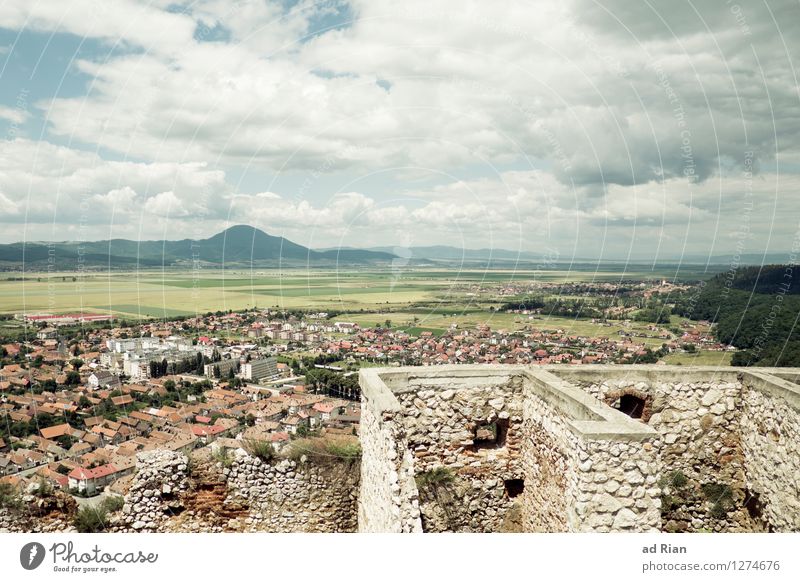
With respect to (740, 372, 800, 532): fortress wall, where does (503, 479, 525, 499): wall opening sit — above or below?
below

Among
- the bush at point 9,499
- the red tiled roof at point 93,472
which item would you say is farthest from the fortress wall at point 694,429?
the bush at point 9,499

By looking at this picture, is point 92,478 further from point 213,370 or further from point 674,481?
point 674,481

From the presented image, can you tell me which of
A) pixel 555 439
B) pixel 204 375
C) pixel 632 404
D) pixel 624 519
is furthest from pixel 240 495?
pixel 204 375

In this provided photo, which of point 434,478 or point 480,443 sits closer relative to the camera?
point 434,478

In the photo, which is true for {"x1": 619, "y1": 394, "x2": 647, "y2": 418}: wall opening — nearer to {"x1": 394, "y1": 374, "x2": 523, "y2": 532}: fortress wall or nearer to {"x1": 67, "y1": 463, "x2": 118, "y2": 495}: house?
{"x1": 394, "y1": 374, "x2": 523, "y2": 532}: fortress wall

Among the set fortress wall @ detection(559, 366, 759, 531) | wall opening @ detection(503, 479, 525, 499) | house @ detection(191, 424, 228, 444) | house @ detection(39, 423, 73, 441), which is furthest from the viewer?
house @ detection(39, 423, 73, 441)

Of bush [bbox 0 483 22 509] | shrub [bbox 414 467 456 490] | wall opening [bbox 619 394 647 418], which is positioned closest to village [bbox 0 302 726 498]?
bush [bbox 0 483 22 509]
